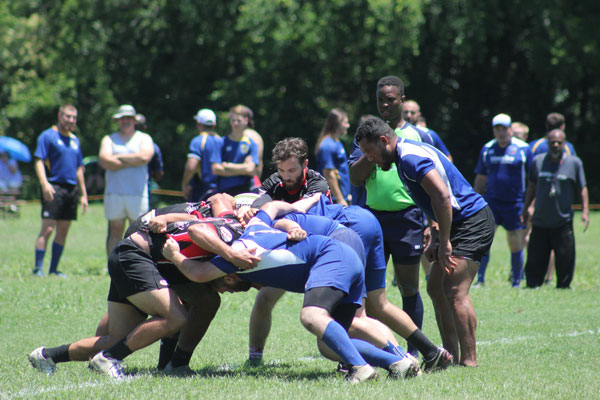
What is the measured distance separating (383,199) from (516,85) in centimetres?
2475

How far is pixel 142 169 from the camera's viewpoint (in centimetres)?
1062

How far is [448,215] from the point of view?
17.6 ft

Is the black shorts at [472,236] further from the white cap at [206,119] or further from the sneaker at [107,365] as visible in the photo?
the white cap at [206,119]

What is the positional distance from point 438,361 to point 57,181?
271 inches

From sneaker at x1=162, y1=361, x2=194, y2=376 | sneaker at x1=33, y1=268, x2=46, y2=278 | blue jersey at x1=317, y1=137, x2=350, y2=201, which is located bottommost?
sneaker at x1=33, y1=268, x2=46, y2=278

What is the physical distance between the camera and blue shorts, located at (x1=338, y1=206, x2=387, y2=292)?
5.52 meters

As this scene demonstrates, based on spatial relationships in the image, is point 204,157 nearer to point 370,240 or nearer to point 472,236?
point 370,240

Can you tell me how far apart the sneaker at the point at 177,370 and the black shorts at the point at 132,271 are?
0.69 meters

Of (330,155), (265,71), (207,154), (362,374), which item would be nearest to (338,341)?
(362,374)

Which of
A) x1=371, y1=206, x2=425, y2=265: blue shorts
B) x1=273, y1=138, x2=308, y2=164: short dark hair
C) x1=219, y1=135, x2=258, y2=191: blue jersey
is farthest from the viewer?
x1=219, y1=135, x2=258, y2=191: blue jersey

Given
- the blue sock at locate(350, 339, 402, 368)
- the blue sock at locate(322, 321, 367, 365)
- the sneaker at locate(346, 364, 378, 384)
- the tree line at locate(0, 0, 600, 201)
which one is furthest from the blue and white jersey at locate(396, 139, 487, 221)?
the tree line at locate(0, 0, 600, 201)

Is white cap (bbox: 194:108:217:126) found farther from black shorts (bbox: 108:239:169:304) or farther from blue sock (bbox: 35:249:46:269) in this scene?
black shorts (bbox: 108:239:169:304)

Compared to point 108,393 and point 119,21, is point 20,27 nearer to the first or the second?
point 119,21

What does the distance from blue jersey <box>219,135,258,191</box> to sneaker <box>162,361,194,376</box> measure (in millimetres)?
4977
